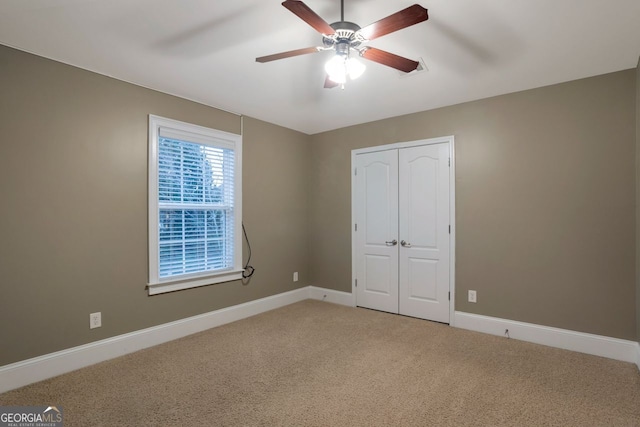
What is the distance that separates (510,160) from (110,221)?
12.9 feet

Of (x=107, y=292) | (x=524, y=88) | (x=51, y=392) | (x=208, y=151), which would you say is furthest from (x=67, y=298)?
(x=524, y=88)

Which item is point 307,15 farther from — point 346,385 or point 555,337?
point 555,337

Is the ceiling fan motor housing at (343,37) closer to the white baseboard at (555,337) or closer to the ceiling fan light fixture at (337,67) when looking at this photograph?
the ceiling fan light fixture at (337,67)

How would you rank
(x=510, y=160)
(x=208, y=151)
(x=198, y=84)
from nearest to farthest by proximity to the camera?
(x=198, y=84) < (x=510, y=160) < (x=208, y=151)

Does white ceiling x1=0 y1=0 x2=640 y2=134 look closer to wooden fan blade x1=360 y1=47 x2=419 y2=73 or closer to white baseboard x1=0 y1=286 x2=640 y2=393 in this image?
wooden fan blade x1=360 y1=47 x2=419 y2=73

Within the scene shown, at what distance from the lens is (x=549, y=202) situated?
10.4 ft

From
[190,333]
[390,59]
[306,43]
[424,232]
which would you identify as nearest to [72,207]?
[190,333]

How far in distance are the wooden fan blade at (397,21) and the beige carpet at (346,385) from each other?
2.28 metres

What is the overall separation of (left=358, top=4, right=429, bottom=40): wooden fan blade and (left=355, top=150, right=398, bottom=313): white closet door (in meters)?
2.43

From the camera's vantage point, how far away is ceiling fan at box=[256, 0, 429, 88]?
1.62m

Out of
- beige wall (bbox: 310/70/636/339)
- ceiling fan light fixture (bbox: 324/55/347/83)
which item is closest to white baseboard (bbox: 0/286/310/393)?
beige wall (bbox: 310/70/636/339)

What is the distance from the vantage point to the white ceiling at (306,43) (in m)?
2.01

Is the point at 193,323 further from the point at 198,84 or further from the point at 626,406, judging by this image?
the point at 626,406

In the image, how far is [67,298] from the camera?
269 centimetres
